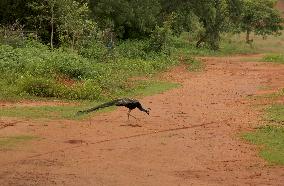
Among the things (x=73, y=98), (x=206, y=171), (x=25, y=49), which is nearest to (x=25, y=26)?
(x=25, y=49)

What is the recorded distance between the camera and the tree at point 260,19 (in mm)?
39812

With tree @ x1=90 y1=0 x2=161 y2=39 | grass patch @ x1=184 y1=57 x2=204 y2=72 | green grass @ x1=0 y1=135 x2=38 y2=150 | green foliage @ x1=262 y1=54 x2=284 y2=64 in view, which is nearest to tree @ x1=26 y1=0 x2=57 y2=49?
tree @ x1=90 y1=0 x2=161 y2=39

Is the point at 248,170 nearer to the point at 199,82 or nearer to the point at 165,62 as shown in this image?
the point at 199,82

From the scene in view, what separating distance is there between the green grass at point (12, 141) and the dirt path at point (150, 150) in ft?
0.84

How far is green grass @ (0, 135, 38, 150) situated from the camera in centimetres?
1006

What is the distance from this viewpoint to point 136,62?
79.3 ft

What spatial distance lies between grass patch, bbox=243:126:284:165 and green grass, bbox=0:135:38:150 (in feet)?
14.6

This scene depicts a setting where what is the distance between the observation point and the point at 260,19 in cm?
4041

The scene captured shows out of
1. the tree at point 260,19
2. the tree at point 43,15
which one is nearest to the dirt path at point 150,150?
the tree at point 43,15

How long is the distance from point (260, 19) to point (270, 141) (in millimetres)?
30740

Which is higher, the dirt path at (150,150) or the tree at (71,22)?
the tree at (71,22)

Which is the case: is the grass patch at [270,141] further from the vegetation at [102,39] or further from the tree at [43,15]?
the tree at [43,15]

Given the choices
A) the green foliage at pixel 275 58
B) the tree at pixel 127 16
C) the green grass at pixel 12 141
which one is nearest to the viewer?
the green grass at pixel 12 141

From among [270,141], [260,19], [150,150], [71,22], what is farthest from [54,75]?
[260,19]
